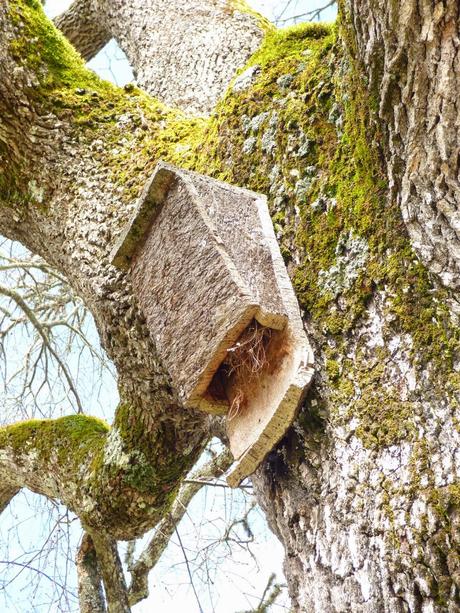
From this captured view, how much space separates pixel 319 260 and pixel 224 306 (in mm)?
218

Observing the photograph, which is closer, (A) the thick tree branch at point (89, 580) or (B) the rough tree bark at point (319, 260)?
(B) the rough tree bark at point (319, 260)

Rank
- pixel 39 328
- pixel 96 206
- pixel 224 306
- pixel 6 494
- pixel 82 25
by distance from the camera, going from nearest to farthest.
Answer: pixel 224 306
pixel 96 206
pixel 6 494
pixel 82 25
pixel 39 328

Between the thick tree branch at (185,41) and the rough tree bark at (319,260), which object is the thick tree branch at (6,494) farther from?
the thick tree branch at (185,41)

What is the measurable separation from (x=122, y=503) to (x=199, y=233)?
97 centimetres

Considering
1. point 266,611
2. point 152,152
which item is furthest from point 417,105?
point 266,611

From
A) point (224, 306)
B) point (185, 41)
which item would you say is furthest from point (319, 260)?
point (185, 41)

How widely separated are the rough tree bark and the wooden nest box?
67 mm

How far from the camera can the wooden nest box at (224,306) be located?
3.81 feet

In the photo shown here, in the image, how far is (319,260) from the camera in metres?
1.27

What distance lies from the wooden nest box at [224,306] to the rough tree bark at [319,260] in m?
0.07

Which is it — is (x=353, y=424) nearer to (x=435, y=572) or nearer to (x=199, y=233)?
(x=435, y=572)

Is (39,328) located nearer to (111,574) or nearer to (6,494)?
(6,494)

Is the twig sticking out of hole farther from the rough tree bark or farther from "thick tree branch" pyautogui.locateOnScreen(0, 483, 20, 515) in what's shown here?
"thick tree branch" pyautogui.locateOnScreen(0, 483, 20, 515)

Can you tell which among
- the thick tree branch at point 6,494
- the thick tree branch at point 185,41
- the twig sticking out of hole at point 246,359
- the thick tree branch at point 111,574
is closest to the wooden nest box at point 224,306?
the twig sticking out of hole at point 246,359
